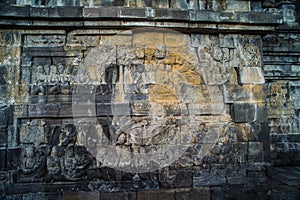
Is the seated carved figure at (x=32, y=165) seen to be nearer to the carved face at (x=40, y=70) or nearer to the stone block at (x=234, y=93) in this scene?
the carved face at (x=40, y=70)

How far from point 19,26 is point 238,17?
392 centimetres

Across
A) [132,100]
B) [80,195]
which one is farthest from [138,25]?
[80,195]

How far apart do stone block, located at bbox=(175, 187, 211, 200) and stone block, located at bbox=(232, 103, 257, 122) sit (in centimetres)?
138

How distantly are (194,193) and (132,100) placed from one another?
1.94m

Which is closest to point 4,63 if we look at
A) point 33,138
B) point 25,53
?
point 25,53

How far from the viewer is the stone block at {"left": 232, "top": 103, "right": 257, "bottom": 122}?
4.60 meters

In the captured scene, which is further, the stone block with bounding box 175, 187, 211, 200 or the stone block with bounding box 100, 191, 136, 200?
the stone block with bounding box 175, 187, 211, 200

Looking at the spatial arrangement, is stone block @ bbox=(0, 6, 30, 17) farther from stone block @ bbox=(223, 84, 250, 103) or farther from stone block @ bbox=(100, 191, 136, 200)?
stone block @ bbox=(223, 84, 250, 103)

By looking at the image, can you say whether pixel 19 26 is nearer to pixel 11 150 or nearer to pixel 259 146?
pixel 11 150

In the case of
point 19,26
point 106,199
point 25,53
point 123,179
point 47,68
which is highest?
point 19,26

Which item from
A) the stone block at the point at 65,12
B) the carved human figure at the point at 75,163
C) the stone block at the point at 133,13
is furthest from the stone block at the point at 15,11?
the carved human figure at the point at 75,163

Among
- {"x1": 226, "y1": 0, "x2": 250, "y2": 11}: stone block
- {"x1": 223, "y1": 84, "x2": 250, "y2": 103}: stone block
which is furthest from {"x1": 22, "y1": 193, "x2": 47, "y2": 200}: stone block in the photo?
{"x1": 226, "y1": 0, "x2": 250, "y2": 11}: stone block

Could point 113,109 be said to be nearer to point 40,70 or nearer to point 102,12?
point 40,70

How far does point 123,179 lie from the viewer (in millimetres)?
Result: 4285
